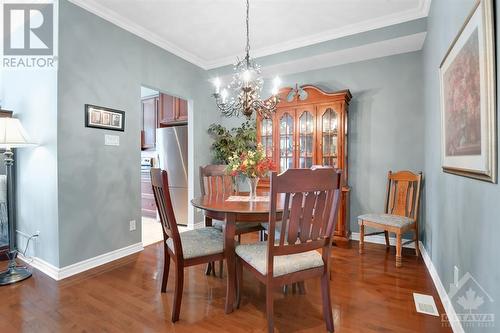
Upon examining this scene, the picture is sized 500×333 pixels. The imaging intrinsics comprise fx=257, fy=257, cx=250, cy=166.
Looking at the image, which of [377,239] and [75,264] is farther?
[377,239]

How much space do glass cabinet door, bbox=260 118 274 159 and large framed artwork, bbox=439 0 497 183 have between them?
7.32ft

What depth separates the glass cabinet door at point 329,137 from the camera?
335 centimetres

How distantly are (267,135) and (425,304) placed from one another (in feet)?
8.72

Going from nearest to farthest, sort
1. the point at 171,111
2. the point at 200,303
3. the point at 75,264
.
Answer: the point at 200,303
the point at 75,264
the point at 171,111

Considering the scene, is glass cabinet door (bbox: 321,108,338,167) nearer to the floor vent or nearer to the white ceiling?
the white ceiling

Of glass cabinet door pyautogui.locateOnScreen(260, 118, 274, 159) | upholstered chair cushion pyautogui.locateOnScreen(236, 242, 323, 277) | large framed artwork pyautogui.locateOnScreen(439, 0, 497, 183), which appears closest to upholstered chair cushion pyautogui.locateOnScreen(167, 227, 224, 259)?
upholstered chair cushion pyautogui.locateOnScreen(236, 242, 323, 277)

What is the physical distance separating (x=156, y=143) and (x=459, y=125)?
428 centimetres

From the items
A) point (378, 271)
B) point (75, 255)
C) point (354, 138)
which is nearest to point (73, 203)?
point (75, 255)

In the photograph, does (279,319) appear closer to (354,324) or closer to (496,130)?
(354,324)

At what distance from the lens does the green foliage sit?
4211 mm

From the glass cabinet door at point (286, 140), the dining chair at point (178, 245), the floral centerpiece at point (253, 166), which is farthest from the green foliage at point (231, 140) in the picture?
the dining chair at point (178, 245)

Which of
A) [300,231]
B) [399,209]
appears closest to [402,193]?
[399,209]

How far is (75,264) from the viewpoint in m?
2.50

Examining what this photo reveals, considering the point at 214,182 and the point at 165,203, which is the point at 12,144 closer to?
the point at 165,203
